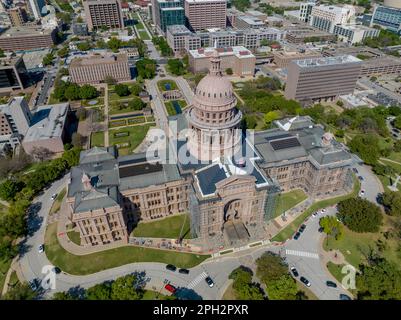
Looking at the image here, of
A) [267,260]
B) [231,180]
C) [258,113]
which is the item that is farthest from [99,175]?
[258,113]

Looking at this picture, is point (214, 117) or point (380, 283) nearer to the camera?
point (380, 283)

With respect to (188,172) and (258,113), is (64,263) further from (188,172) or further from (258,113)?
(258,113)

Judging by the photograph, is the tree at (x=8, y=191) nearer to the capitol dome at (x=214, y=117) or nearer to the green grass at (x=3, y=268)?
the green grass at (x=3, y=268)

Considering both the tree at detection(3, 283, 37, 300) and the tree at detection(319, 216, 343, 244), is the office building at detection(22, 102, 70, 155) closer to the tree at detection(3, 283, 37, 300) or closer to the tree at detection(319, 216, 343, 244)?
the tree at detection(3, 283, 37, 300)

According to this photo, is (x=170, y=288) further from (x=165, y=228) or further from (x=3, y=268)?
(x=3, y=268)

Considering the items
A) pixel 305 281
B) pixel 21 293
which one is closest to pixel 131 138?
pixel 21 293
